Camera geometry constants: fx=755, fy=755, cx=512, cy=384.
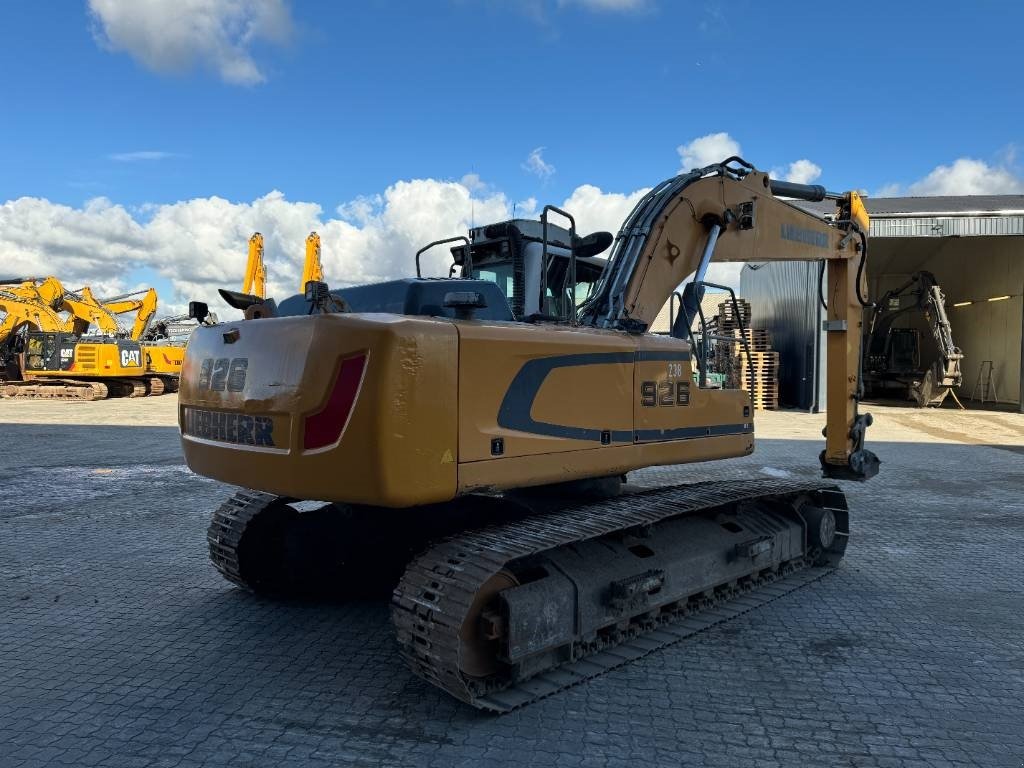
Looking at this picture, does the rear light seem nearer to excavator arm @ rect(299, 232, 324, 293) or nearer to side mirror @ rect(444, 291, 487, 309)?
side mirror @ rect(444, 291, 487, 309)

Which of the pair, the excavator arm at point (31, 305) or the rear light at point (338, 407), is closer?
the rear light at point (338, 407)

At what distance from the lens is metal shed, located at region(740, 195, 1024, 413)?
63.7ft

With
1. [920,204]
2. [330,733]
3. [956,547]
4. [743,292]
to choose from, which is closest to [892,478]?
[956,547]

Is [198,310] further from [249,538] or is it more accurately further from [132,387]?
[132,387]

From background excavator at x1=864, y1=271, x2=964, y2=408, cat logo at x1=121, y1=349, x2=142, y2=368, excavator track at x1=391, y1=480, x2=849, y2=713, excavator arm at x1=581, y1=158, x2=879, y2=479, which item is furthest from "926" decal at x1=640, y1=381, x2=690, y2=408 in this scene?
cat logo at x1=121, y1=349, x2=142, y2=368

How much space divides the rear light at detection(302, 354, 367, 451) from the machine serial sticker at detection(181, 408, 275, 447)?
32 centimetres

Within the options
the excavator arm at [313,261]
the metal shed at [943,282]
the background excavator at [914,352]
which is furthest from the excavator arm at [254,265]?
the background excavator at [914,352]

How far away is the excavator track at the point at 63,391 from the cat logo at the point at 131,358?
94 cm

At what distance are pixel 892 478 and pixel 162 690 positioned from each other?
28.8ft

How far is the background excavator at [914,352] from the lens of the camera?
70.8 feet

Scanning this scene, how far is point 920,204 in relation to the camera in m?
22.2

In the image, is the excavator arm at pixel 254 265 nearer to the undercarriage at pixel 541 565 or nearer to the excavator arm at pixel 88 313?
the excavator arm at pixel 88 313

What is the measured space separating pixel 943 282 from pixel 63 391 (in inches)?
1167

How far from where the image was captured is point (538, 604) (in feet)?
11.3
